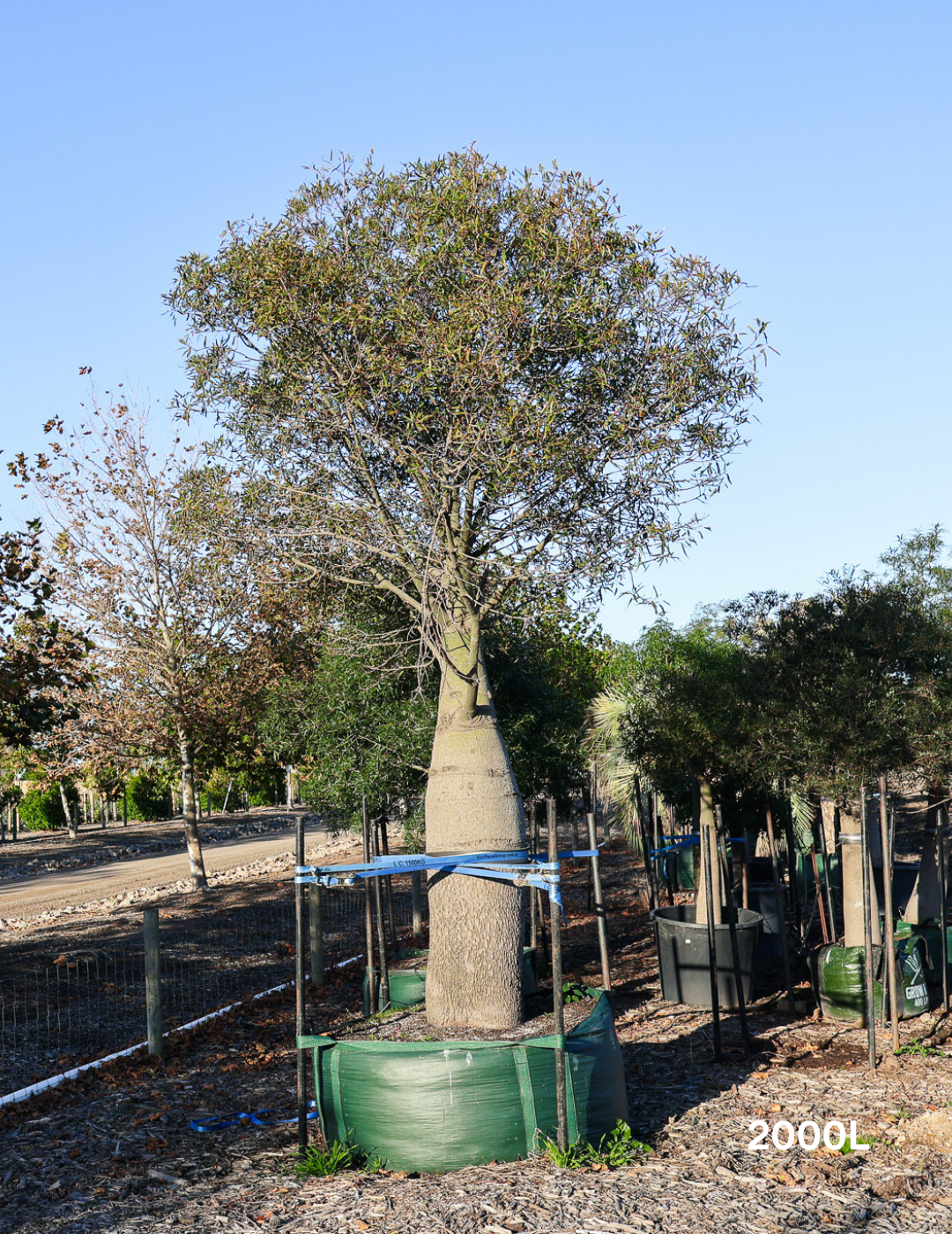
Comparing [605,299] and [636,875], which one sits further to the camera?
[636,875]

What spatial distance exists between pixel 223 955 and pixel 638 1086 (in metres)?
8.51

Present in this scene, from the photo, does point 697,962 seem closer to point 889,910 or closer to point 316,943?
point 889,910

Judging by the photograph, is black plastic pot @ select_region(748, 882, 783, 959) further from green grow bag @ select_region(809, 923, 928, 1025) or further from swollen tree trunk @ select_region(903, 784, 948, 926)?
green grow bag @ select_region(809, 923, 928, 1025)

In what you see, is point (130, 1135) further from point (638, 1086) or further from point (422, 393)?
point (422, 393)

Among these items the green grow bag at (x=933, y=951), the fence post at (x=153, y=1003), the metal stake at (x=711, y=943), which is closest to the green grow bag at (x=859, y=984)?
the green grow bag at (x=933, y=951)

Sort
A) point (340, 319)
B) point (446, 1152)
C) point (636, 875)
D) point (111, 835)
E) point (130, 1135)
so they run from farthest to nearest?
point (111, 835)
point (636, 875)
point (340, 319)
point (130, 1135)
point (446, 1152)

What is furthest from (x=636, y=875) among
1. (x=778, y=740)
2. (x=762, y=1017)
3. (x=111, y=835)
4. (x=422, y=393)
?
(x=111, y=835)

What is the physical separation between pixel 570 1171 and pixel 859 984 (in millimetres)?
4833

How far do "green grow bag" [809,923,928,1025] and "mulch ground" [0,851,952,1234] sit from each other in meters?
0.23

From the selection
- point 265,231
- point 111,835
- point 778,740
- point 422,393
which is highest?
point 265,231

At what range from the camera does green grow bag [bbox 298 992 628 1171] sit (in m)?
6.35

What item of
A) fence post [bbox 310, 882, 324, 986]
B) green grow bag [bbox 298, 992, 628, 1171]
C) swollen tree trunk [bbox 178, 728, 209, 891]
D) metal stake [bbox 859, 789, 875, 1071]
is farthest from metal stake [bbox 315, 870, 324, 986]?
swollen tree trunk [bbox 178, 728, 209, 891]

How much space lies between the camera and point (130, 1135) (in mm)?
7199

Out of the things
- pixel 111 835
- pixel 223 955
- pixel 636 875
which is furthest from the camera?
pixel 111 835
